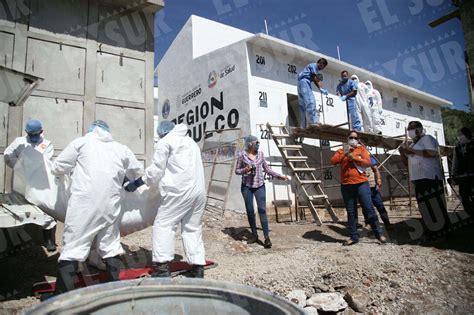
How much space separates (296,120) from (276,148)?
230 cm

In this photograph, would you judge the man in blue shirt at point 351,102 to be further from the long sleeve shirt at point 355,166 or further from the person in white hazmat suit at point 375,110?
the long sleeve shirt at point 355,166

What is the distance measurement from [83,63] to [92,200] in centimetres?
370

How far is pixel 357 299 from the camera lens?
10.0 feet

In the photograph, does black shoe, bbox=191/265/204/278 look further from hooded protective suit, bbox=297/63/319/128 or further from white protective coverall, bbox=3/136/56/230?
hooded protective suit, bbox=297/63/319/128

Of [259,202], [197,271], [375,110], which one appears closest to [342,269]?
[197,271]

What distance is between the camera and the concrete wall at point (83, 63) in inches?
206

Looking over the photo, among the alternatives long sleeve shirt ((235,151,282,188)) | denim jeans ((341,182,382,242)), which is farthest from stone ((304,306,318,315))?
long sleeve shirt ((235,151,282,188))

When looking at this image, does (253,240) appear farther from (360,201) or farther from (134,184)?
(134,184)

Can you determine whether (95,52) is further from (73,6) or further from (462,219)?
(462,219)

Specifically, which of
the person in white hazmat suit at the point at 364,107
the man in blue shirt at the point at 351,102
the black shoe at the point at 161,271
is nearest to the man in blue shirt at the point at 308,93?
the man in blue shirt at the point at 351,102

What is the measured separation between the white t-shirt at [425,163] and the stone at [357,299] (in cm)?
236

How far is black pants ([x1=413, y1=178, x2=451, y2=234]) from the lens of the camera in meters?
4.65

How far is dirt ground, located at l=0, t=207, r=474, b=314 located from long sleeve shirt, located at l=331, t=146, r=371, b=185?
95 cm

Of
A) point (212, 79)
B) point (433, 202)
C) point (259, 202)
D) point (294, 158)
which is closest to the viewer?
point (433, 202)
